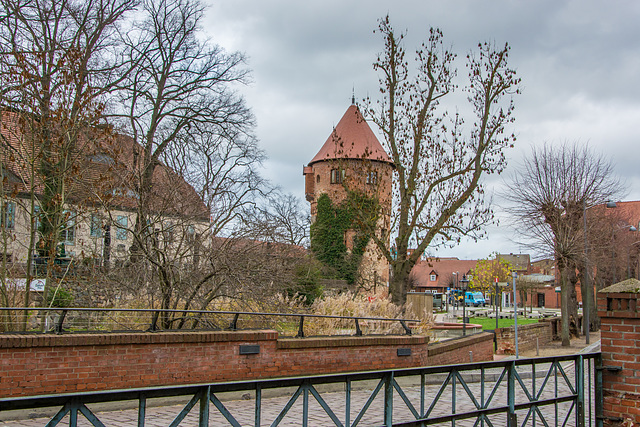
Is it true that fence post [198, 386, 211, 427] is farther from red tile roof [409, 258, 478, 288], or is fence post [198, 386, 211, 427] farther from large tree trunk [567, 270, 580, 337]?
red tile roof [409, 258, 478, 288]

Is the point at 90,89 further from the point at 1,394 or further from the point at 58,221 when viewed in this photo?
the point at 1,394

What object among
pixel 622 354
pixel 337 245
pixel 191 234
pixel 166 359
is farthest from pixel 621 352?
pixel 337 245

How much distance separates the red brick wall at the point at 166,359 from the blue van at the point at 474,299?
3045 inches

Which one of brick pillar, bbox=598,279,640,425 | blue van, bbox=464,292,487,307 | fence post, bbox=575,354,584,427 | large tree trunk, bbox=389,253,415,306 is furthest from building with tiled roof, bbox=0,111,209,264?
blue van, bbox=464,292,487,307

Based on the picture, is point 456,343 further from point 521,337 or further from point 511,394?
point 521,337

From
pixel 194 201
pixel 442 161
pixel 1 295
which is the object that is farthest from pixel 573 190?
pixel 1 295

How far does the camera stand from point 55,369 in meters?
8.42

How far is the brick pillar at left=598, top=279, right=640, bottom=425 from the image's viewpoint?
22.2 ft

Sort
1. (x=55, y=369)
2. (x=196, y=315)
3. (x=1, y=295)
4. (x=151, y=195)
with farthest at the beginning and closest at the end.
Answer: (x=151, y=195) → (x=196, y=315) → (x=1, y=295) → (x=55, y=369)

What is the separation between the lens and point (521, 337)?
84.7ft

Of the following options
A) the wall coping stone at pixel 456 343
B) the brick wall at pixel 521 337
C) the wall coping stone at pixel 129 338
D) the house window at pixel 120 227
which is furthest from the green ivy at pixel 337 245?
the wall coping stone at pixel 129 338

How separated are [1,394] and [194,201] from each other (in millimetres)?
7877

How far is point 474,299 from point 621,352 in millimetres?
85626

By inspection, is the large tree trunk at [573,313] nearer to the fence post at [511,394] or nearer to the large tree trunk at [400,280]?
the large tree trunk at [400,280]
